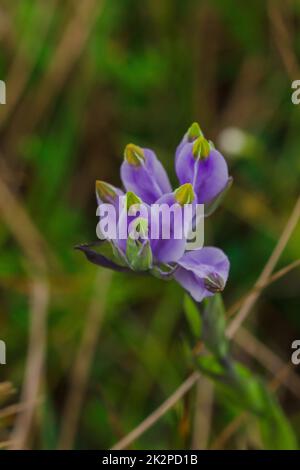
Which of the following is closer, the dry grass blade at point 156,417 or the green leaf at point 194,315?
the green leaf at point 194,315

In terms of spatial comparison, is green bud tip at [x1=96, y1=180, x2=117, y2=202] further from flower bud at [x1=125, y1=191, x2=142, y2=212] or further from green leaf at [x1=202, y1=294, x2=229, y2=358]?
green leaf at [x1=202, y1=294, x2=229, y2=358]

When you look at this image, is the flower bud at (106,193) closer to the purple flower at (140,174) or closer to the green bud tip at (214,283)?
the purple flower at (140,174)

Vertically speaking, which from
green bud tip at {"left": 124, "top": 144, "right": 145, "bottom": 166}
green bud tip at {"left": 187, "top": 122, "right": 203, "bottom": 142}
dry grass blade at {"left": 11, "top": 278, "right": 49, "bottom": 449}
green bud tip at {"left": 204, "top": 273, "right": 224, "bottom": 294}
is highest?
green bud tip at {"left": 187, "top": 122, "right": 203, "bottom": 142}

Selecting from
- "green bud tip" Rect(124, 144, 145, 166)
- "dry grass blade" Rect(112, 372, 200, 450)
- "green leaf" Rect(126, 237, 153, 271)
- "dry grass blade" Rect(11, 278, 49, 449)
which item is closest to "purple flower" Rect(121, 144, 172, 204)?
"green bud tip" Rect(124, 144, 145, 166)

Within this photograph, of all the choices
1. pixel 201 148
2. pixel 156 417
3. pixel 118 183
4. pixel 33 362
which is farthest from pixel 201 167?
pixel 118 183

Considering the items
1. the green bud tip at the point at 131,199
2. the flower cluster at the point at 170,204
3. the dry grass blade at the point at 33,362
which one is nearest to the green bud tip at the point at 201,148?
the flower cluster at the point at 170,204
